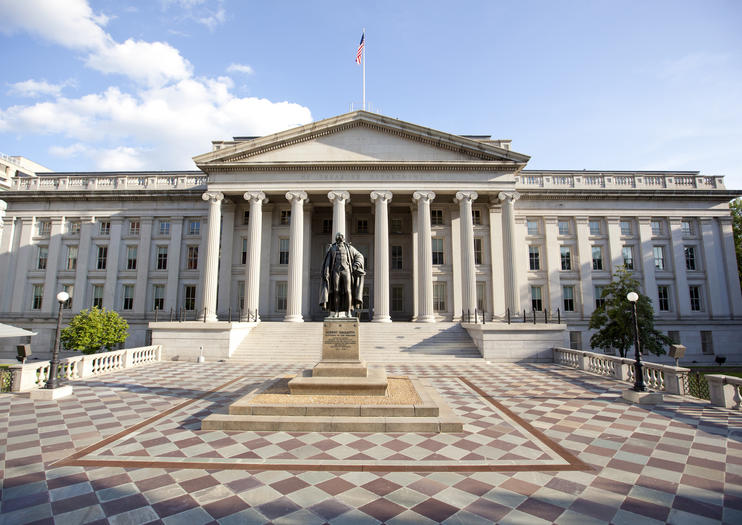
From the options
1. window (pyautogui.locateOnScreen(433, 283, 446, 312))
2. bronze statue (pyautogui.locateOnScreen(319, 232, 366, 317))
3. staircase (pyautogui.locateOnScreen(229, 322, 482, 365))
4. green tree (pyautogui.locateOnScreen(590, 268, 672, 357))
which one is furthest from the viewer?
window (pyautogui.locateOnScreen(433, 283, 446, 312))

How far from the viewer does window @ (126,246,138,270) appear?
3594cm

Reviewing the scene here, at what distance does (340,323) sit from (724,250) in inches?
1647

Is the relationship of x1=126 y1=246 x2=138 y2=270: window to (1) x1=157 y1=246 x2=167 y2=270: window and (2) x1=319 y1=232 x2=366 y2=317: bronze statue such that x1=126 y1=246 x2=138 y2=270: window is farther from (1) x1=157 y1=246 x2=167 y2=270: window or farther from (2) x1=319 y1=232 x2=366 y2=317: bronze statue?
(2) x1=319 y1=232 x2=366 y2=317: bronze statue

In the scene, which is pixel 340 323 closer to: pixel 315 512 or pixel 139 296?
pixel 315 512

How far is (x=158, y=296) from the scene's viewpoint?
116 feet

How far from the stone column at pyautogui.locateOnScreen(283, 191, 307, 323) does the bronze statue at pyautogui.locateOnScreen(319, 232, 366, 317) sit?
17174 millimetres

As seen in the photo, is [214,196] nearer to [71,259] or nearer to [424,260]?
[424,260]

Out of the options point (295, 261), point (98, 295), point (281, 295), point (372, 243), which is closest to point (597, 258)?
point (372, 243)

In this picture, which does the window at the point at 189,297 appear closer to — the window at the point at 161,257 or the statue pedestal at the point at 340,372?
the window at the point at 161,257

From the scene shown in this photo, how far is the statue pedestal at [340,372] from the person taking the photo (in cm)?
1012

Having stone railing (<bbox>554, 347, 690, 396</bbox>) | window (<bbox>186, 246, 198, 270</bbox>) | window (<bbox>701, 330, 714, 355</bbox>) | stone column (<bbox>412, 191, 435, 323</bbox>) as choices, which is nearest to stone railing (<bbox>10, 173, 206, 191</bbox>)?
window (<bbox>186, 246, 198, 270</bbox>)

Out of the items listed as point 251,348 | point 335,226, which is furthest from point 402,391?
point 335,226

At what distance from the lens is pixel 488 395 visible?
503 inches

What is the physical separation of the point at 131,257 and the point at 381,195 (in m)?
25.5
